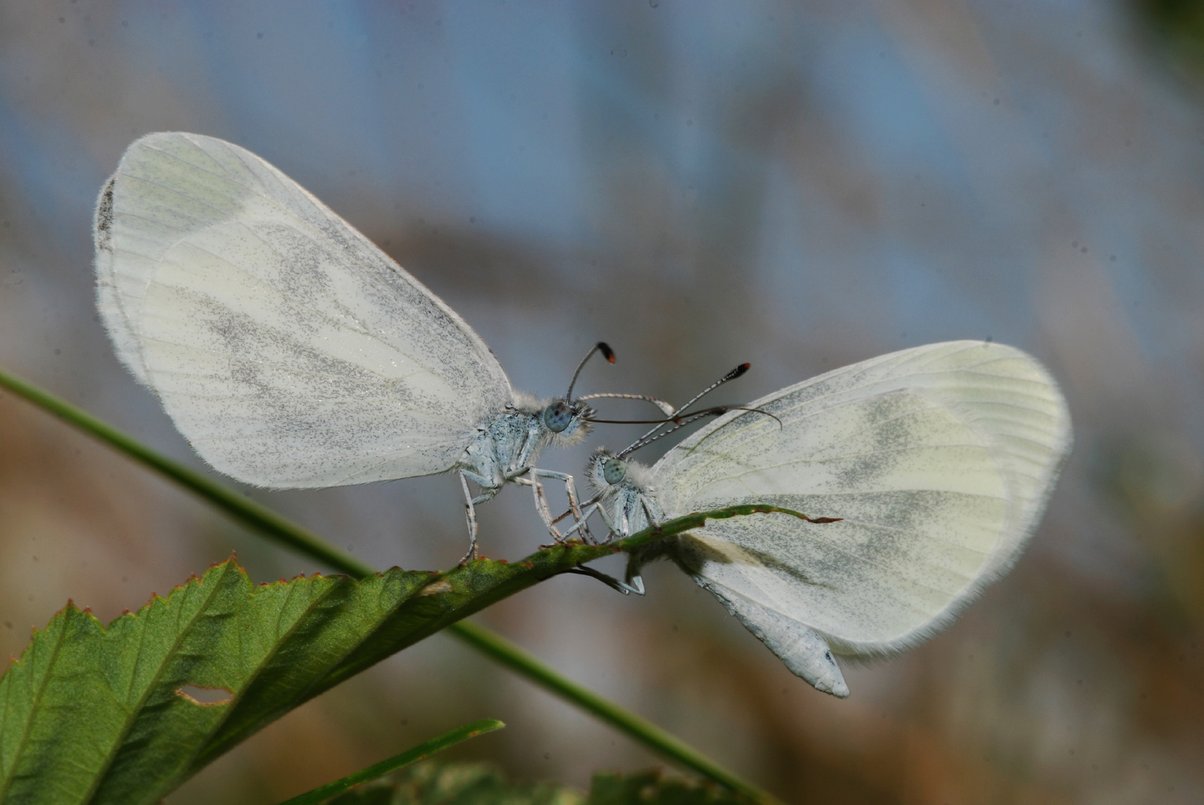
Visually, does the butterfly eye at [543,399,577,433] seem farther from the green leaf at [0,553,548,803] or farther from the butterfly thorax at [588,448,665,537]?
the green leaf at [0,553,548,803]

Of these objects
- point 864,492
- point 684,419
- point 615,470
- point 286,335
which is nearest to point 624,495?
point 615,470

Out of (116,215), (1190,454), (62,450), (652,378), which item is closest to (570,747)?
(652,378)

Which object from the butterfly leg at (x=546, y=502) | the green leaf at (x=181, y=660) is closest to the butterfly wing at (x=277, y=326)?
the butterfly leg at (x=546, y=502)

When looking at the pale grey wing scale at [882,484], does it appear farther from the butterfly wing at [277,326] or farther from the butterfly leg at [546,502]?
the butterfly wing at [277,326]

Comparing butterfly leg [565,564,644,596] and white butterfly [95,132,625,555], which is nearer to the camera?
butterfly leg [565,564,644,596]

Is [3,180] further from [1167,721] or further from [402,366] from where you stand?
[1167,721]

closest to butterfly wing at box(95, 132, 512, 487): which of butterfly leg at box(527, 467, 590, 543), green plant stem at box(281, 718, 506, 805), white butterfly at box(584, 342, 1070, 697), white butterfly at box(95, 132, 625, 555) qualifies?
white butterfly at box(95, 132, 625, 555)

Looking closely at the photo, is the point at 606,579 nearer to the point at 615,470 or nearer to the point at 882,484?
the point at 615,470
